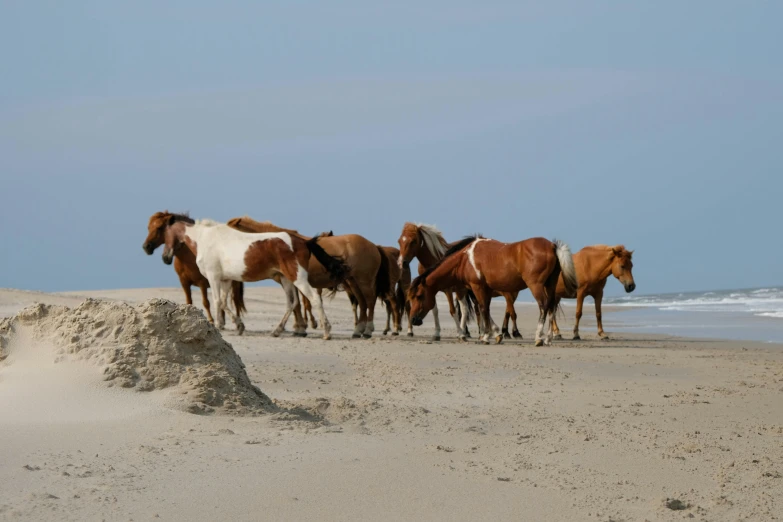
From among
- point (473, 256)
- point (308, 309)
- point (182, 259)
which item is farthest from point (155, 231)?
point (473, 256)

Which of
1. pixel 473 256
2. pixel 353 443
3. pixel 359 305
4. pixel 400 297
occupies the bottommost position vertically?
pixel 353 443

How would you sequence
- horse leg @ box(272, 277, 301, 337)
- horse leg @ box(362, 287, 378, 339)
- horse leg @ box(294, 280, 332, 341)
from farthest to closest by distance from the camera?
horse leg @ box(362, 287, 378, 339) → horse leg @ box(272, 277, 301, 337) → horse leg @ box(294, 280, 332, 341)

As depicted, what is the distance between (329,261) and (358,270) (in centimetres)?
88

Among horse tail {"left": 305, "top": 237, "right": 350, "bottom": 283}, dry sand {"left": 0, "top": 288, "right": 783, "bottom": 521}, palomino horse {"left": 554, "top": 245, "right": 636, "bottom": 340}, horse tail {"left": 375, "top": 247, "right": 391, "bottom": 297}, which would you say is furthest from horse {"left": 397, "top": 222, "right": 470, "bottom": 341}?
dry sand {"left": 0, "top": 288, "right": 783, "bottom": 521}

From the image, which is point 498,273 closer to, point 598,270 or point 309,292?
point 309,292

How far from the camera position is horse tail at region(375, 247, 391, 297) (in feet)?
55.5

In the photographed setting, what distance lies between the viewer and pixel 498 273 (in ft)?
51.2

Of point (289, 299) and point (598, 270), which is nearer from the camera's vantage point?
point (289, 299)

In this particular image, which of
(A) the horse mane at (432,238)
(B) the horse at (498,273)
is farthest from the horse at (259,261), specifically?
(A) the horse mane at (432,238)

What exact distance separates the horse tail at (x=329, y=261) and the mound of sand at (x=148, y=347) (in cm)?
839

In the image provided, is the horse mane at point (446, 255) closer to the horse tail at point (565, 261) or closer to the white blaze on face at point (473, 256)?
the white blaze on face at point (473, 256)

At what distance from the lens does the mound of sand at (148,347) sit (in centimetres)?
651

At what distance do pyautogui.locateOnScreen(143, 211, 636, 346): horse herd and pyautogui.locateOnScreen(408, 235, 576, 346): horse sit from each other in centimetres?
2

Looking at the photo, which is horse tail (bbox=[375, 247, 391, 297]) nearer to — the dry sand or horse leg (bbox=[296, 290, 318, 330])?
horse leg (bbox=[296, 290, 318, 330])
